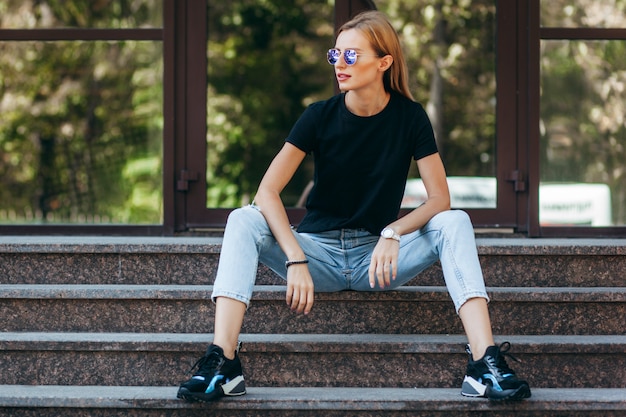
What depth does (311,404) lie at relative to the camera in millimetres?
2957

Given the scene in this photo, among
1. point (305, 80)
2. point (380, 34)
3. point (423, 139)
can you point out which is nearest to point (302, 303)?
point (423, 139)

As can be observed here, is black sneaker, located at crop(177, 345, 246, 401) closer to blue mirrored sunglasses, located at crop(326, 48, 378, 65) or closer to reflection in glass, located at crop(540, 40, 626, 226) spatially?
blue mirrored sunglasses, located at crop(326, 48, 378, 65)

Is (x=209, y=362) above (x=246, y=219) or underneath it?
underneath

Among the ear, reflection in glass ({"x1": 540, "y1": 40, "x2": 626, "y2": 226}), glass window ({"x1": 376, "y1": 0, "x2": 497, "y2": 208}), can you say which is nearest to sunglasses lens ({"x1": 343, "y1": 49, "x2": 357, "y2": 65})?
the ear

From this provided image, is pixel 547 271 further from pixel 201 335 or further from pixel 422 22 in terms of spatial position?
pixel 422 22

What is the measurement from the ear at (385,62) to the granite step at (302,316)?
0.90 metres

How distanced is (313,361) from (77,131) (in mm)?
4337

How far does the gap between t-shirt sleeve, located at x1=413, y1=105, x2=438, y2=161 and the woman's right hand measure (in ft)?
2.29

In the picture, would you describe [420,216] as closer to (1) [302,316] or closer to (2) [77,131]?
(1) [302,316]

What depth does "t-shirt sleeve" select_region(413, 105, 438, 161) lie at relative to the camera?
325 centimetres

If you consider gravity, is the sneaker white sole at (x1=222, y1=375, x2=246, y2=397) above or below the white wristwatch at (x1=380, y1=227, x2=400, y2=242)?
below

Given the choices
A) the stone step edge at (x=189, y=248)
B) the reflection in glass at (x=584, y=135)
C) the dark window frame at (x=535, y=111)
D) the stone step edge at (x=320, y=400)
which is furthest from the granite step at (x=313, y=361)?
the reflection in glass at (x=584, y=135)

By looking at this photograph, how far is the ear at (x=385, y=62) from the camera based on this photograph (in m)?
3.24

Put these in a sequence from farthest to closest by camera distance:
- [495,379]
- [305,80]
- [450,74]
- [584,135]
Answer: [305,80] → [450,74] → [584,135] → [495,379]
